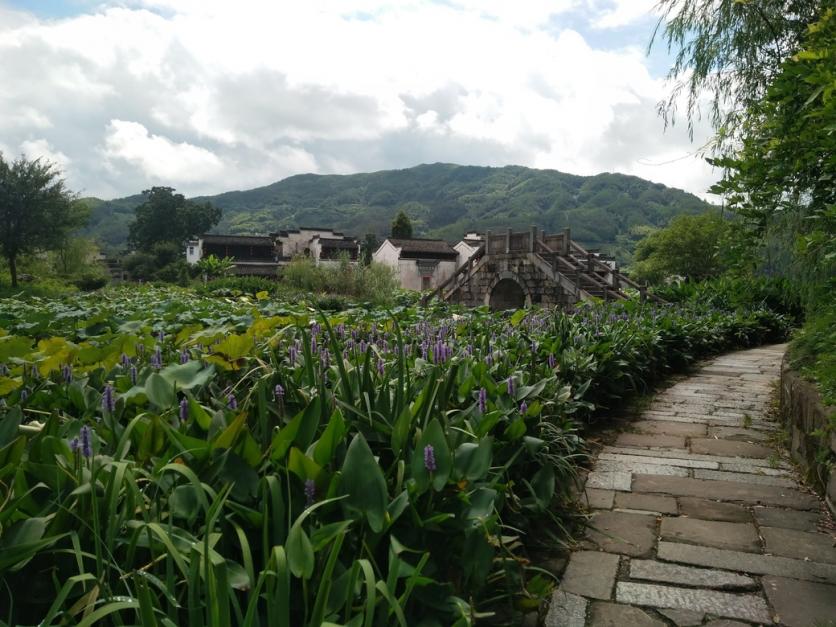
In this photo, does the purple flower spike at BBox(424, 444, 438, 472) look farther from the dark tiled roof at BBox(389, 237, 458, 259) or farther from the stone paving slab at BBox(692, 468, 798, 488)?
the dark tiled roof at BBox(389, 237, 458, 259)

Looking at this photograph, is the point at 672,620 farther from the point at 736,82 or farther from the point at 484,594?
the point at 736,82

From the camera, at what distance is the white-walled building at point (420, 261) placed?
47531mm

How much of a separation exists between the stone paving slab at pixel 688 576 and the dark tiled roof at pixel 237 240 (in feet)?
182

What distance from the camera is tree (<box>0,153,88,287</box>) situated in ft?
105

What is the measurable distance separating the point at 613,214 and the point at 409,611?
11968 centimetres

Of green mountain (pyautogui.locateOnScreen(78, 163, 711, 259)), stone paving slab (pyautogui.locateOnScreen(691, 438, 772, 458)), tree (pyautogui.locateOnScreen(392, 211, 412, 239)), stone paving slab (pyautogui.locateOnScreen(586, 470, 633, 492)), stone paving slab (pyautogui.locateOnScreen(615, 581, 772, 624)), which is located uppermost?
green mountain (pyautogui.locateOnScreen(78, 163, 711, 259))

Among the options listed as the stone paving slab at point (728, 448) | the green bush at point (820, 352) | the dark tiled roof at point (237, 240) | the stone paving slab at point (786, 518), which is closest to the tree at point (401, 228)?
the dark tiled roof at point (237, 240)

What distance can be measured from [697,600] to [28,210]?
37.3 metres

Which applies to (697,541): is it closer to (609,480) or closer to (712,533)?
(712,533)

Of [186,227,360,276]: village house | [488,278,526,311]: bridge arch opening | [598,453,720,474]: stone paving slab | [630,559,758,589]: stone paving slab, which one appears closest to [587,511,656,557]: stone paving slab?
[630,559,758,589]: stone paving slab

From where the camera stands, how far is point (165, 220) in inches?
2719

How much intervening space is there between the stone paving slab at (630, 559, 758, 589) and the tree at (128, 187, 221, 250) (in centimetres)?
7090

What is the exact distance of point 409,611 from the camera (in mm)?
1584

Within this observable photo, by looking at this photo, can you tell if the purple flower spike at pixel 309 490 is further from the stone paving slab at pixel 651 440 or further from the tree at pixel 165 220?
the tree at pixel 165 220
